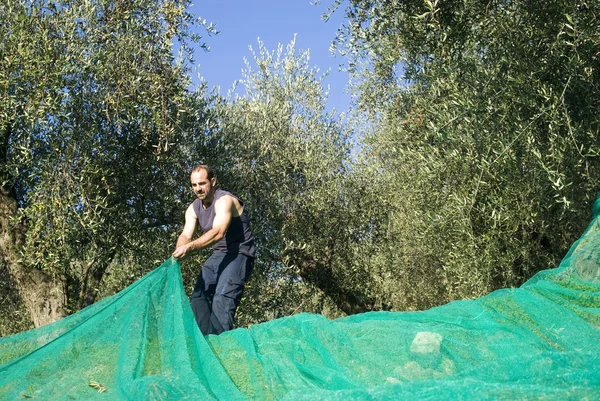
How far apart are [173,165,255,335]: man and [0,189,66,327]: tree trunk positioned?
3.44m

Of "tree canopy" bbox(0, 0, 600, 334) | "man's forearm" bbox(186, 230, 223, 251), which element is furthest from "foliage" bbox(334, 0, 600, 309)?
"man's forearm" bbox(186, 230, 223, 251)

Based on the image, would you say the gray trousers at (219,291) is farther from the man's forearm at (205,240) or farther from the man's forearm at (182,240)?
the man's forearm at (205,240)

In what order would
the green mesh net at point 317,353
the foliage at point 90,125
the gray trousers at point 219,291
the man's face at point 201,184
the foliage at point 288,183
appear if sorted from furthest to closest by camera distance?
1. the foliage at point 288,183
2. the foliage at point 90,125
3. the man's face at point 201,184
4. the gray trousers at point 219,291
5. the green mesh net at point 317,353

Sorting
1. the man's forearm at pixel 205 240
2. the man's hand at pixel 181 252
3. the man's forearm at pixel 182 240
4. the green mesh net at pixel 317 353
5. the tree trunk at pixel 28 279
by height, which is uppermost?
the tree trunk at pixel 28 279

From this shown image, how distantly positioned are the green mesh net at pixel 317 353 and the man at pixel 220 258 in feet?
2.68

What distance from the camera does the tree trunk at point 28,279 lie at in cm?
920

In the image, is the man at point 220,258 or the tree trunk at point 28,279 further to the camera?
the tree trunk at point 28,279

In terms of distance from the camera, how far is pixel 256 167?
12125 mm

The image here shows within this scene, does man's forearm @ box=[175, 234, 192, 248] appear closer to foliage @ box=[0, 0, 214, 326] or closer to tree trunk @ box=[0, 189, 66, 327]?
foliage @ box=[0, 0, 214, 326]

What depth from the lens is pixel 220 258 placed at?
22.0ft

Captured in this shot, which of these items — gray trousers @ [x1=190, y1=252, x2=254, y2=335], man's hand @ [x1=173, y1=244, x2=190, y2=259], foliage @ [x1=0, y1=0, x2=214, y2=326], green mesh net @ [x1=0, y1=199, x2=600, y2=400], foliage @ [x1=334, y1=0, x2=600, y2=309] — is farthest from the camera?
foliage @ [x1=0, y1=0, x2=214, y2=326]

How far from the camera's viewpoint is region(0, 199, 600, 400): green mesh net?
14.1 ft

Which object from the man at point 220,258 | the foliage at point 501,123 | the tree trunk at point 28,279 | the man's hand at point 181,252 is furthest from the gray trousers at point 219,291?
the tree trunk at point 28,279

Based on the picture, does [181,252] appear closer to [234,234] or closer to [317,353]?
[234,234]
